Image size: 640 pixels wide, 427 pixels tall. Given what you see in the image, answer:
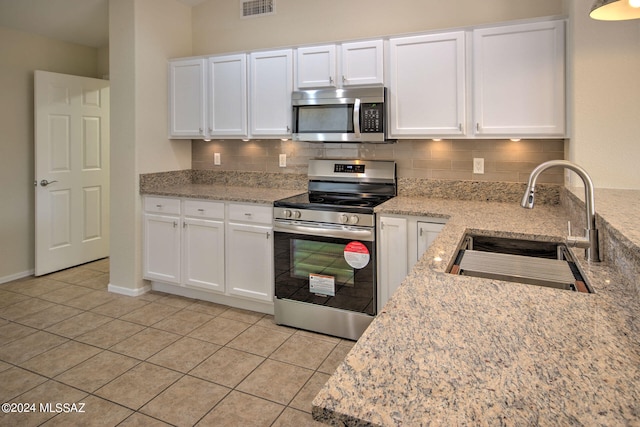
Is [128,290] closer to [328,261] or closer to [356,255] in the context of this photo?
[328,261]

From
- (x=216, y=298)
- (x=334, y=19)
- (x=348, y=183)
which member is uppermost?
(x=334, y=19)

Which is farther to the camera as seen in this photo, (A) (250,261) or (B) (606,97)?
(A) (250,261)

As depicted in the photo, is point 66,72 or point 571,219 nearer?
point 571,219

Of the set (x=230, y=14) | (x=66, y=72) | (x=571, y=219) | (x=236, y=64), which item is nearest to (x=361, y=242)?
(x=571, y=219)

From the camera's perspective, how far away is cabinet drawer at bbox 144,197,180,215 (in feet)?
11.7

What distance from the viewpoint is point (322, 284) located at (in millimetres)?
2977

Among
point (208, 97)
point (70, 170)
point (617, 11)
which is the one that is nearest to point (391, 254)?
point (617, 11)

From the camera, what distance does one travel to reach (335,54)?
10.3 feet

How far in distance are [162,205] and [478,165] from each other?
2574 mm

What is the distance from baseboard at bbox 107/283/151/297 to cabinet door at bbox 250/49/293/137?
67.1 inches

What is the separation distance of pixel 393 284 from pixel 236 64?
2214 millimetres

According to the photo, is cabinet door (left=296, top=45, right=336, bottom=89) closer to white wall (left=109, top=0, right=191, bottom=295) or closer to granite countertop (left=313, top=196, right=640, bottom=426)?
white wall (left=109, top=0, right=191, bottom=295)

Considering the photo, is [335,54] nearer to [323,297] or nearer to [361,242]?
[361,242]

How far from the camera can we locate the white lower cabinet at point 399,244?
2.68m
